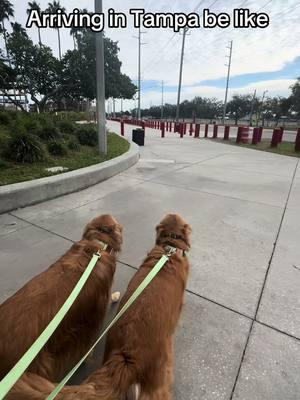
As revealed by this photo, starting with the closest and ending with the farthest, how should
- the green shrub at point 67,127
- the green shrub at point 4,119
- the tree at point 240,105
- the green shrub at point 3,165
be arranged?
the green shrub at point 3,165 < the green shrub at point 67,127 < the green shrub at point 4,119 < the tree at point 240,105

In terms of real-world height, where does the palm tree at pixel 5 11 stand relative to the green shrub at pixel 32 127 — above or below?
above

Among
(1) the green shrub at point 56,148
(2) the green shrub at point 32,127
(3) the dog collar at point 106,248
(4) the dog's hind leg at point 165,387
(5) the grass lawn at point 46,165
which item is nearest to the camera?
(4) the dog's hind leg at point 165,387

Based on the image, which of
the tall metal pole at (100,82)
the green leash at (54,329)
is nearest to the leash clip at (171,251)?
the green leash at (54,329)

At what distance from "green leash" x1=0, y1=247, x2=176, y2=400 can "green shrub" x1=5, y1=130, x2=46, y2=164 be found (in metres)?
5.05

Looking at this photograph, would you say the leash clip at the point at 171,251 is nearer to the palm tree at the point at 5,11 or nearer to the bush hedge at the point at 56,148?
the bush hedge at the point at 56,148

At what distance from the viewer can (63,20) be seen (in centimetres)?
980

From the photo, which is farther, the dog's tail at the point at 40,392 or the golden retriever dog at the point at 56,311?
the golden retriever dog at the point at 56,311

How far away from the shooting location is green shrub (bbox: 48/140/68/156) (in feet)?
23.5

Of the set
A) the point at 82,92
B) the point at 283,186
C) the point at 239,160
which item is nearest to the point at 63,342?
the point at 283,186

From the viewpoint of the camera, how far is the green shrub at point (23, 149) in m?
6.01

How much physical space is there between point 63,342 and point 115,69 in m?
30.5

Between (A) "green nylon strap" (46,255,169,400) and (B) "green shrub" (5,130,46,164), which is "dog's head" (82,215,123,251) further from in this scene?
(B) "green shrub" (5,130,46,164)

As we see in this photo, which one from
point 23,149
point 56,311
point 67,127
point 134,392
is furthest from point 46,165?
point 134,392

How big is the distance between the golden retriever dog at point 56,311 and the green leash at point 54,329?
0.10 m
